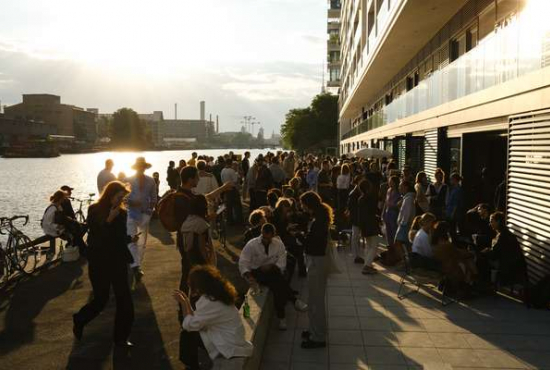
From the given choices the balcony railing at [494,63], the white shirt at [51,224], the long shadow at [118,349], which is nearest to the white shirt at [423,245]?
the balcony railing at [494,63]

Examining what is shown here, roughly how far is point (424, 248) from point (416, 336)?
6.75 ft

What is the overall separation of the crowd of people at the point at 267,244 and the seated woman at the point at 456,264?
0.05 feet

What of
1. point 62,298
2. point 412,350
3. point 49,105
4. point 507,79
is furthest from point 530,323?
point 49,105

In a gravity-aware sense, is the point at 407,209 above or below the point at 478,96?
below

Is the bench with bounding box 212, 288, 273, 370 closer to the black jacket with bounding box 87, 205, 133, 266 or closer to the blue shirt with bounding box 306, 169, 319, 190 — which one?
the black jacket with bounding box 87, 205, 133, 266

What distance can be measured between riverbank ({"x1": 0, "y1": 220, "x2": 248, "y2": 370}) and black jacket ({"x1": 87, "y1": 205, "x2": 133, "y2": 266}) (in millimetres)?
1048

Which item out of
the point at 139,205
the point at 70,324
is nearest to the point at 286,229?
the point at 139,205

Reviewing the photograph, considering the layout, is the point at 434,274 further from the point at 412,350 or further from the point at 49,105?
the point at 49,105

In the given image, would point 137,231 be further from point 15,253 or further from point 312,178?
point 312,178

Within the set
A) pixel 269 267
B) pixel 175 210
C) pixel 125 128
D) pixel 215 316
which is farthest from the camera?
pixel 125 128

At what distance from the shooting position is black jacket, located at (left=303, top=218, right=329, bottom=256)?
5.96 metres

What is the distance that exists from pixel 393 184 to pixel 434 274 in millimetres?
3147

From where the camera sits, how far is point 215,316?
14.8ft

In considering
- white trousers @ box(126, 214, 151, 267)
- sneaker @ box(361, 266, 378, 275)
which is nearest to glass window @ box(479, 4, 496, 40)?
sneaker @ box(361, 266, 378, 275)
